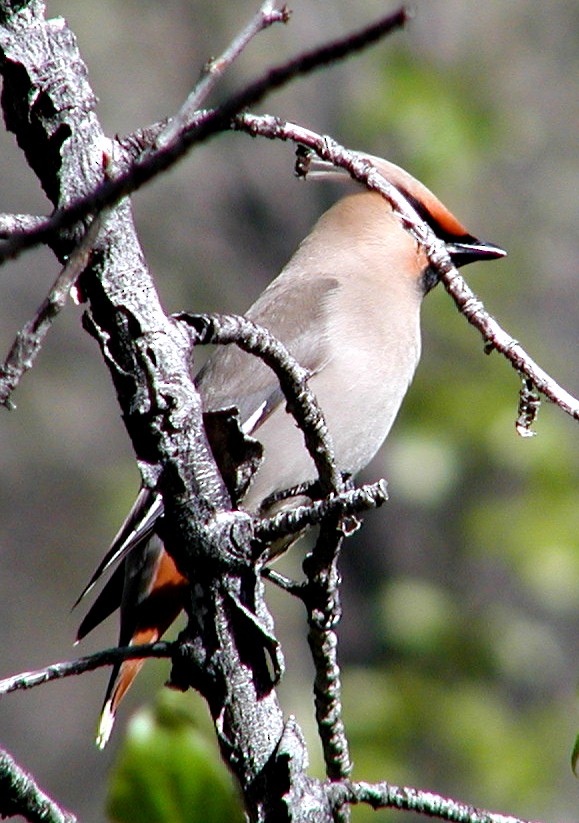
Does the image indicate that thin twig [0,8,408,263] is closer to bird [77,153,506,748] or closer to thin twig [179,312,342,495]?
thin twig [179,312,342,495]

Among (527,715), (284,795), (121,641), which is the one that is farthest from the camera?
(527,715)

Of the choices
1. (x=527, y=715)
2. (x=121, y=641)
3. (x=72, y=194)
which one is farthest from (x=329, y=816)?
(x=527, y=715)

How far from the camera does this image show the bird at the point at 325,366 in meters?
3.51

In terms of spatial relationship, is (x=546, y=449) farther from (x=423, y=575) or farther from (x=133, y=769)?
(x=133, y=769)

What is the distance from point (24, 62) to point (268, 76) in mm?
774

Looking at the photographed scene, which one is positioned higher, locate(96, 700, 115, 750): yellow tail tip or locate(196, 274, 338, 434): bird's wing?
locate(196, 274, 338, 434): bird's wing

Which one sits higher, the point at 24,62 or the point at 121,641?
the point at 121,641

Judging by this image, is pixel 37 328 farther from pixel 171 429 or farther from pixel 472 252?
pixel 472 252

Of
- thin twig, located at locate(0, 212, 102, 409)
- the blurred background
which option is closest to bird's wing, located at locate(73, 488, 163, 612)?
the blurred background

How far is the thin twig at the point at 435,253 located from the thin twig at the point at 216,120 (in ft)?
2.52

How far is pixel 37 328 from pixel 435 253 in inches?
38.4

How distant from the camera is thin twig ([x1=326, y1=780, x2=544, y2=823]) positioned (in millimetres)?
1776

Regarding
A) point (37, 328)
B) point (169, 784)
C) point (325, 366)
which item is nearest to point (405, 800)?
point (169, 784)

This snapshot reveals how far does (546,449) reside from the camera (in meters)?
5.52
